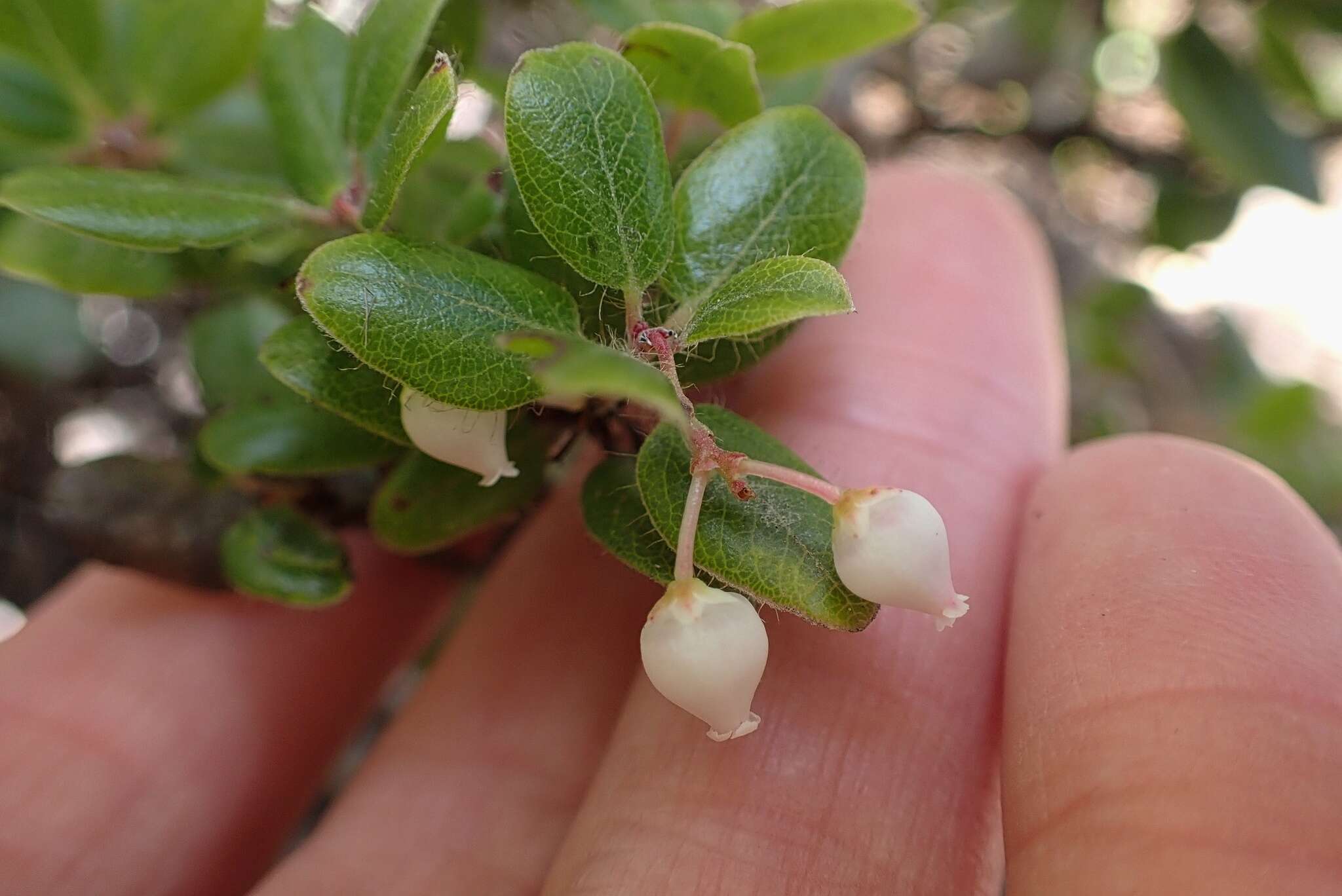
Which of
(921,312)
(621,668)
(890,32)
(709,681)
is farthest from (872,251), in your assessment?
(709,681)

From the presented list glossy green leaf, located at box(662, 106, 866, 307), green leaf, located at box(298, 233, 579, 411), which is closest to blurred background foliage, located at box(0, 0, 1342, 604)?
glossy green leaf, located at box(662, 106, 866, 307)

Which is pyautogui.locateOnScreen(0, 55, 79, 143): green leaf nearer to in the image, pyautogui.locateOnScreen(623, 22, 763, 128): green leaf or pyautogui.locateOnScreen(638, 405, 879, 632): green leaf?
pyautogui.locateOnScreen(623, 22, 763, 128): green leaf

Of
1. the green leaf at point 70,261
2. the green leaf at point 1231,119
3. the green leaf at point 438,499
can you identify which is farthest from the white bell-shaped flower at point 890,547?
the green leaf at point 1231,119

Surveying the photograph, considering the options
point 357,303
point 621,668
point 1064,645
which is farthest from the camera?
point 621,668

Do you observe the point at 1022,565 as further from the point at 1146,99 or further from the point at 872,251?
the point at 1146,99

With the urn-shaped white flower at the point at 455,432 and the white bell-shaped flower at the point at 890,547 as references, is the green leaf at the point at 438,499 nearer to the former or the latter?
the urn-shaped white flower at the point at 455,432
